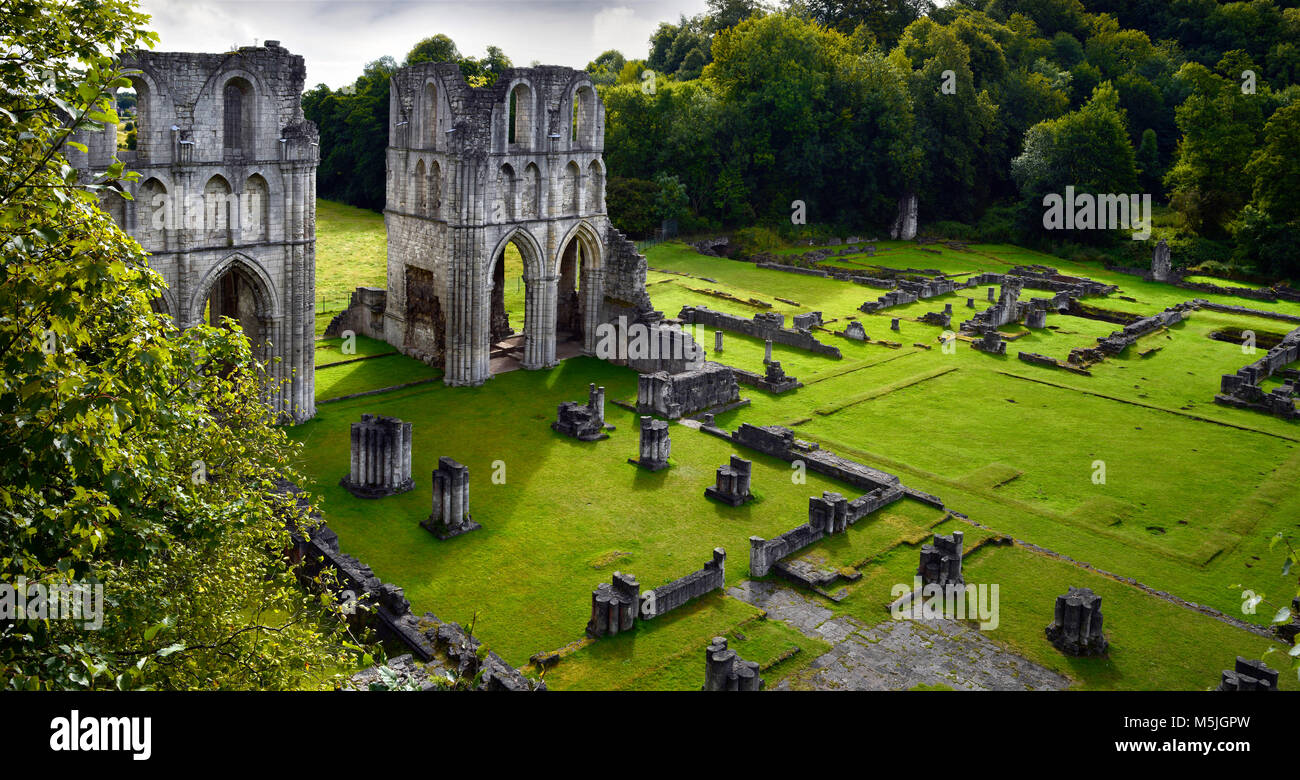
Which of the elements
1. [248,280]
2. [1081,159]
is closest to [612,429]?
[248,280]

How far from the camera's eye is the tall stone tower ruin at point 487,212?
3200 centimetres

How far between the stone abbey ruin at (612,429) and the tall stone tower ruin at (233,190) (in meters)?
0.07

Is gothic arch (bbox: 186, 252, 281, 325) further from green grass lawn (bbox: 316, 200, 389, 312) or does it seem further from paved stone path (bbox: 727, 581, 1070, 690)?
paved stone path (bbox: 727, 581, 1070, 690)

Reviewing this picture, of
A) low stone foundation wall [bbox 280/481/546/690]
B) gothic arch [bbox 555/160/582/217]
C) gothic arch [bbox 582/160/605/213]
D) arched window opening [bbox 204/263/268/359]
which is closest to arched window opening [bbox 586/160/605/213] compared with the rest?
gothic arch [bbox 582/160/605/213]

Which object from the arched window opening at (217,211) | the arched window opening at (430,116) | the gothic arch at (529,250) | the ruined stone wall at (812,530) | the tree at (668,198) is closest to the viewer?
the ruined stone wall at (812,530)

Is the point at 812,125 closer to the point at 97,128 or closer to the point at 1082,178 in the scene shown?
the point at 1082,178

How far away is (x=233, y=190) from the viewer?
2602 centimetres

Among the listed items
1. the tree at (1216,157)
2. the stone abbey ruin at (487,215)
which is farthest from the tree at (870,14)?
the stone abbey ruin at (487,215)

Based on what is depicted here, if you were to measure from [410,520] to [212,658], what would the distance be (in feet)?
38.7

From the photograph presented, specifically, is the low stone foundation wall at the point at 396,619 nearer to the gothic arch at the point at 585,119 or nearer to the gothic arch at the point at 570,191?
the gothic arch at the point at 570,191

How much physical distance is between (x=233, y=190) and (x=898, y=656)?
19261mm

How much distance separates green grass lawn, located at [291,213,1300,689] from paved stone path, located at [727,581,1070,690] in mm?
387

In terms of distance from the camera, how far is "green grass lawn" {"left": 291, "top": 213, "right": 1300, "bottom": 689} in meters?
18.9
